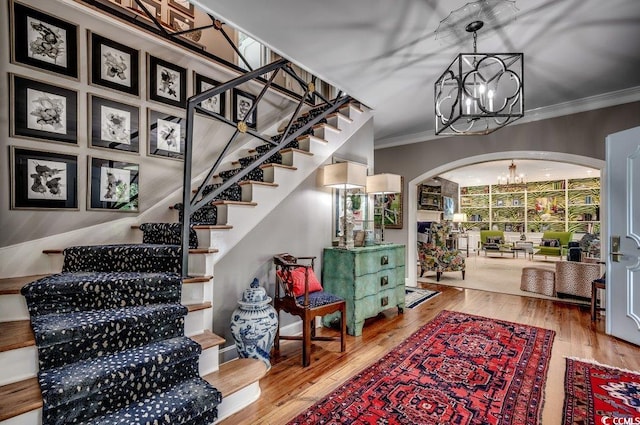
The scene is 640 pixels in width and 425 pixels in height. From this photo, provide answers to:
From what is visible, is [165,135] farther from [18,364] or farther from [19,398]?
[19,398]

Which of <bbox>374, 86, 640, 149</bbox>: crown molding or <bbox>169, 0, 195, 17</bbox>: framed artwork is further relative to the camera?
<bbox>374, 86, 640, 149</bbox>: crown molding

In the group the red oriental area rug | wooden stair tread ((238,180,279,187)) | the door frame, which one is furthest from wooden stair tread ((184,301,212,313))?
the door frame

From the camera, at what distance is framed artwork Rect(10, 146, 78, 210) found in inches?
88.4

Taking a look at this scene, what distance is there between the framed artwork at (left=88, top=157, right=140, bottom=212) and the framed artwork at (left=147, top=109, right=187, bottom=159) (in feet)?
1.02

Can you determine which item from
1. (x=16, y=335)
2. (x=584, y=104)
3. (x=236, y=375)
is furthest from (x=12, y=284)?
(x=584, y=104)

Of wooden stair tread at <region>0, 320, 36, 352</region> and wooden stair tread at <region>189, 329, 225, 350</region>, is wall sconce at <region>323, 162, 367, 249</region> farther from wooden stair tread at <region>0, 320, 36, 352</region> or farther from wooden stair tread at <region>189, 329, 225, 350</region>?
wooden stair tread at <region>0, 320, 36, 352</region>

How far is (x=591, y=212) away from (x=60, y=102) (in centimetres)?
1349

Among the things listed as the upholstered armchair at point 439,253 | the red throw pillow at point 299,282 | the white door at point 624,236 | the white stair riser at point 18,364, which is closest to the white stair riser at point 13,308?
the white stair riser at point 18,364

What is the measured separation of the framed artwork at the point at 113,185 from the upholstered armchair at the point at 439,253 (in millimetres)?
5102

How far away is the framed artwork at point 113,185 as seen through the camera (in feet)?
8.63

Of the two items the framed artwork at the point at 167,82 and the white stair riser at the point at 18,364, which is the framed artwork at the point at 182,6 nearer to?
the framed artwork at the point at 167,82

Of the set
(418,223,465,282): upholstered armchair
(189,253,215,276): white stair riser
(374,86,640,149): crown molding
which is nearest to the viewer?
(189,253,215,276): white stair riser

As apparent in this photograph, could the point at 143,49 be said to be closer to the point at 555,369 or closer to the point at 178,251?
the point at 178,251

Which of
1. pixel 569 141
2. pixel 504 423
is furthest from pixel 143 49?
pixel 569 141
